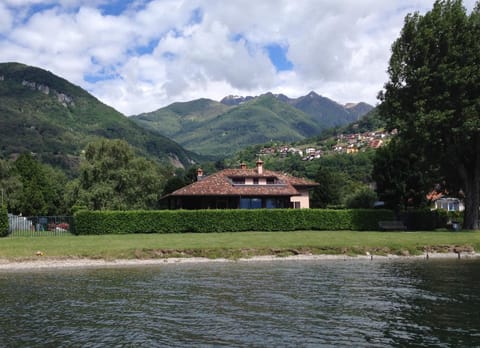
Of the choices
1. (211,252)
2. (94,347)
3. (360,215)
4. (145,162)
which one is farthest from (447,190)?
(94,347)

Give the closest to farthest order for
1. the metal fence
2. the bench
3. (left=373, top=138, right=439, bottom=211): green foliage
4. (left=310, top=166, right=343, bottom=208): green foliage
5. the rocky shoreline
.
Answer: the rocky shoreline, the metal fence, the bench, (left=373, top=138, right=439, bottom=211): green foliage, (left=310, top=166, right=343, bottom=208): green foliage

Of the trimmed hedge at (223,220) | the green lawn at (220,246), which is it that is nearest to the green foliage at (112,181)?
the trimmed hedge at (223,220)

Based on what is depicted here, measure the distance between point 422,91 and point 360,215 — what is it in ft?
46.9

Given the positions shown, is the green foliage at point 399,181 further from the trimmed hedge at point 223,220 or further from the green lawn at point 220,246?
the green lawn at point 220,246

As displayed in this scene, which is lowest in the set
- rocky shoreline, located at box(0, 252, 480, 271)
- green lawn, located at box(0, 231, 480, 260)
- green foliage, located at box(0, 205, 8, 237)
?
rocky shoreline, located at box(0, 252, 480, 271)

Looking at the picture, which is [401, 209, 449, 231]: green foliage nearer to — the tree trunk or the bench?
the bench

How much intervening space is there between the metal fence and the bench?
32.3 meters

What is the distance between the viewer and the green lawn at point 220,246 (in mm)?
33531

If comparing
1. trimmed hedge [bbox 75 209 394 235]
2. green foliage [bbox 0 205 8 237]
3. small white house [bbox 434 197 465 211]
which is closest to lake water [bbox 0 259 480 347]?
green foliage [bbox 0 205 8 237]

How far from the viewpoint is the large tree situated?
4334 centimetres

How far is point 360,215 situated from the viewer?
169 feet

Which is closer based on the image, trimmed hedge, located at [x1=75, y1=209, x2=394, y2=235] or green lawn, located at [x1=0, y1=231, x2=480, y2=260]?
green lawn, located at [x1=0, y1=231, x2=480, y2=260]

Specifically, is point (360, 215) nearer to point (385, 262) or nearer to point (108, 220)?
point (385, 262)

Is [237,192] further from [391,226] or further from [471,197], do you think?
[471,197]
